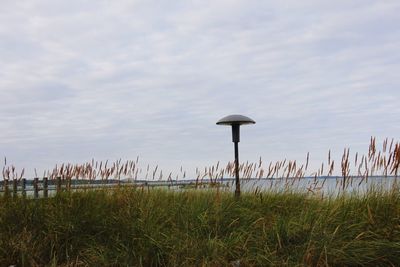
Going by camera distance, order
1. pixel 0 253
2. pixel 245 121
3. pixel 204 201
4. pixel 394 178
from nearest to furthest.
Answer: pixel 0 253 < pixel 394 178 < pixel 204 201 < pixel 245 121

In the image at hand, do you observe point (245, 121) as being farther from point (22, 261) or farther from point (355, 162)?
point (22, 261)

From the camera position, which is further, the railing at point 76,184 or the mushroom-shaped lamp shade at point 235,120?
the mushroom-shaped lamp shade at point 235,120

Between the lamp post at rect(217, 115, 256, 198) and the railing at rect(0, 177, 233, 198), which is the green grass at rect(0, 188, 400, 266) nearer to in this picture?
the railing at rect(0, 177, 233, 198)

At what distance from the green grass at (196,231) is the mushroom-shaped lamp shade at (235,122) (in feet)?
6.73

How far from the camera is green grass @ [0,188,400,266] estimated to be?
17.2 ft

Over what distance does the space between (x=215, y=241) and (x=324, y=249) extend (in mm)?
1218

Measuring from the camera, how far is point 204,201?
23.2ft

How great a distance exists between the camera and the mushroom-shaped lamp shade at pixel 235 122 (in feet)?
29.9

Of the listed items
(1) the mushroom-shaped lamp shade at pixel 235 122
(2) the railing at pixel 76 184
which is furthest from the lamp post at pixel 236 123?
(2) the railing at pixel 76 184

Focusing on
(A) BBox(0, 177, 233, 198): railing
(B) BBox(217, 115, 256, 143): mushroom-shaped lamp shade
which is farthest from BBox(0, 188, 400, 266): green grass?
(B) BBox(217, 115, 256, 143): mushroom-shaped lamp shade

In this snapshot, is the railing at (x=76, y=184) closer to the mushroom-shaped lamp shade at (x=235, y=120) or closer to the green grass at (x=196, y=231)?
the green grass at (x=196, y=231)

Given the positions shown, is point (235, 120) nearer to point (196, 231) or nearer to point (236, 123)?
point (236, 123)

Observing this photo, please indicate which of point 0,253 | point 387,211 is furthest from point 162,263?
point 387,211

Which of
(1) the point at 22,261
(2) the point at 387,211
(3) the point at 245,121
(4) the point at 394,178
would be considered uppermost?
(3) the point at 245,121
